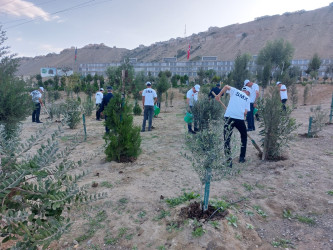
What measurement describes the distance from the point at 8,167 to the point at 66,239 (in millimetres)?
1549

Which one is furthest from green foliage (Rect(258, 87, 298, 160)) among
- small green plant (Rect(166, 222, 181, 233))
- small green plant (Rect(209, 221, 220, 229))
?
small green plant (Rect(166, 222, 181, 233))

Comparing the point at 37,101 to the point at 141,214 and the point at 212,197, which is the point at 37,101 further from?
the point at 212,197

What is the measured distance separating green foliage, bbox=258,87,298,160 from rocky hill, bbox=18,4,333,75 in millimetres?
48220

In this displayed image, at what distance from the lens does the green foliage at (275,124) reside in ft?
14.8

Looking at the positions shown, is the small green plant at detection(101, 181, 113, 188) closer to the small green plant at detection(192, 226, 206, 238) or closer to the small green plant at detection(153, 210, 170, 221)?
the small green plant at detection(153, 210, 170, 221)

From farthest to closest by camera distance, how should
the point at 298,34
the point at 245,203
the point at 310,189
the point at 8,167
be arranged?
the point at 298,34 → the point at 310,189 → the point at 245,203 → the point at 8,167

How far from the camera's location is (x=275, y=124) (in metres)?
4.55

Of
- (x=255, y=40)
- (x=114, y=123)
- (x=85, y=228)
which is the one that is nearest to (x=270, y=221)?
(x=85, y=228)

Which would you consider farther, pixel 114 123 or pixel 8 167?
pixel 114 123

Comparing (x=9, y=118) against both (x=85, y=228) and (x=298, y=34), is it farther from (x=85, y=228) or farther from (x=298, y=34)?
(x=298, y=34)

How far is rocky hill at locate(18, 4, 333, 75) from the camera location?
176 feet

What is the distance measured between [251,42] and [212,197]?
221ft

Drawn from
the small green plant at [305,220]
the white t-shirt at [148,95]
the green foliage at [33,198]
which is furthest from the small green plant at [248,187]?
the white t-shirt at [148,95]

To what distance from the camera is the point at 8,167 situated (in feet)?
4.37
